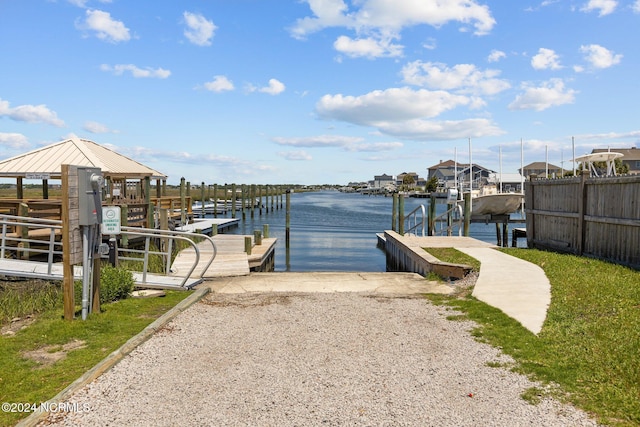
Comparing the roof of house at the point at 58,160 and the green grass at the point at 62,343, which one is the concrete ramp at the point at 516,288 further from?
the roof of house at the point at 58,160

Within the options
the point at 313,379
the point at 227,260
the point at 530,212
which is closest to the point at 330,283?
the point at 227,260

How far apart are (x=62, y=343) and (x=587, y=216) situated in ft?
42.3

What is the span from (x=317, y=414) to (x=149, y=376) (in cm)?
211

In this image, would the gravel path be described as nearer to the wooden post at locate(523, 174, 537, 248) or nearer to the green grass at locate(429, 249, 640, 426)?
the green grass at locate(429, 249, 640, 426)

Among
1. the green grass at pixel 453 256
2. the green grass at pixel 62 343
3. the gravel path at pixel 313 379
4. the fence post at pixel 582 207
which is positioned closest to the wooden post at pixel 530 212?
the fence post at pixel 582 207

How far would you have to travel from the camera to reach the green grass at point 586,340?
4742 mm

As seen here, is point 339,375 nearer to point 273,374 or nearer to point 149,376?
point 273,374

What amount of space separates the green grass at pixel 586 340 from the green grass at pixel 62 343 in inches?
197

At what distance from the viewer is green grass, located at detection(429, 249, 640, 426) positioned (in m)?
4.74

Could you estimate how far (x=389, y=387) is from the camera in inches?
198

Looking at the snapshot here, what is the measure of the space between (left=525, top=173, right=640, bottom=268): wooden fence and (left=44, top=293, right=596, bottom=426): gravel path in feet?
22.0

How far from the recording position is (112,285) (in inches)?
364

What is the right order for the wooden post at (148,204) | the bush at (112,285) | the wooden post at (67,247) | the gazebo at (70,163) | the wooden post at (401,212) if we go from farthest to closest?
the wooden post at (401,212) → the wooden post at (148,204) → the gazebo at (70,163) → the bush at (112,285) → the wooden post at (67,247)

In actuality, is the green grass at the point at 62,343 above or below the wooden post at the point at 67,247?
below
